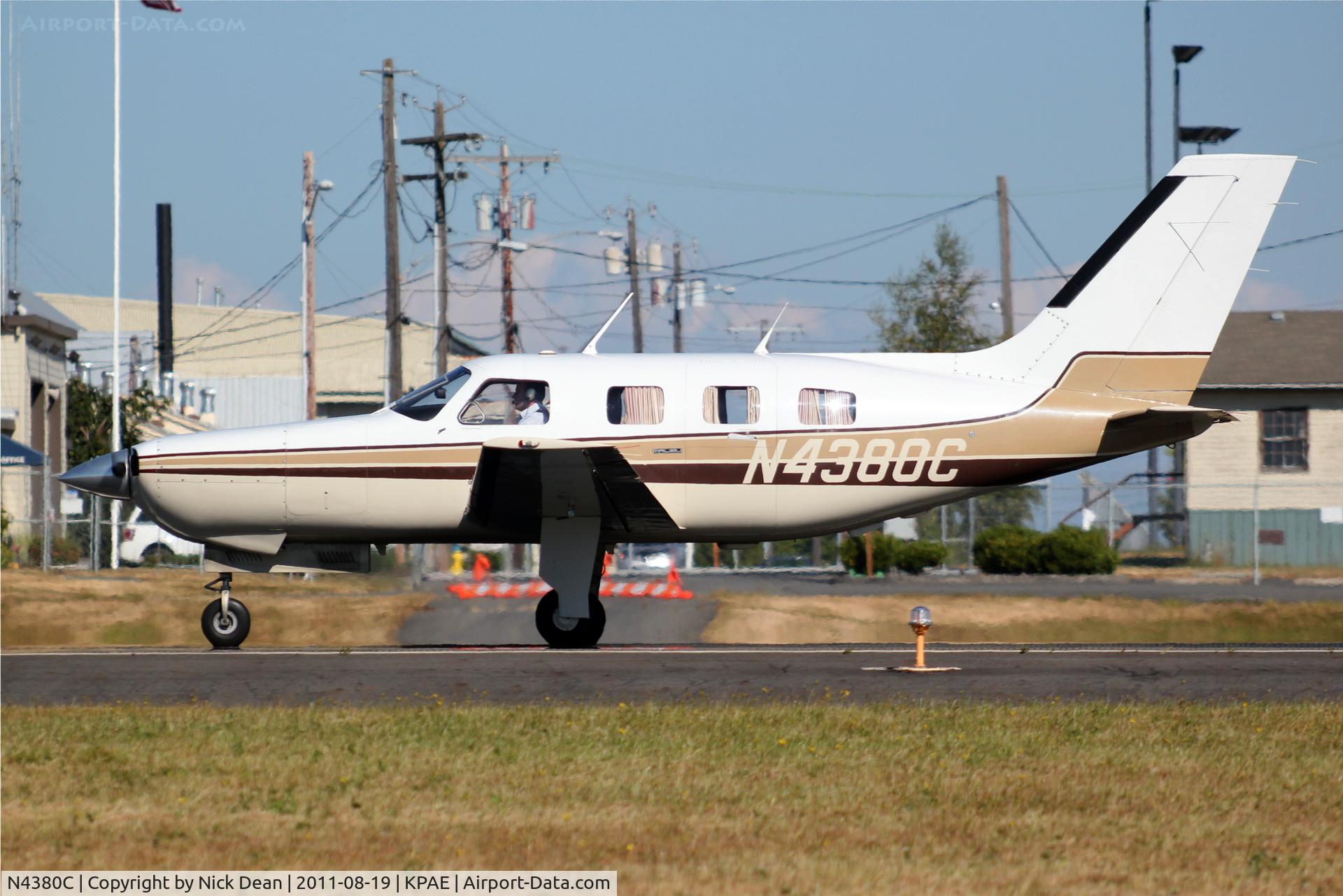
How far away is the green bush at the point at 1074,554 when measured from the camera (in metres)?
28.5

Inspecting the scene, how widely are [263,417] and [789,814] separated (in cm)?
6742

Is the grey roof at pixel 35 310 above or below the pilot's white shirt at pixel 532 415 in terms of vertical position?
above

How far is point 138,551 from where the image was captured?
130 ft

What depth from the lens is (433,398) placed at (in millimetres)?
14398

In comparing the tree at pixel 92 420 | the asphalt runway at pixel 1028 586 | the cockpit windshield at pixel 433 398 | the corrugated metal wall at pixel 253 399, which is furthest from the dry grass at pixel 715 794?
the corrugated metal wall at pixel 253 399

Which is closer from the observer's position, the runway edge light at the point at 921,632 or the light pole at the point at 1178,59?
the runway edge light at the point at 921,632

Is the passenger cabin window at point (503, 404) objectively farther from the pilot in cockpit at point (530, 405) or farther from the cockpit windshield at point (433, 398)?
the cockpit windshield at point (433, 398)

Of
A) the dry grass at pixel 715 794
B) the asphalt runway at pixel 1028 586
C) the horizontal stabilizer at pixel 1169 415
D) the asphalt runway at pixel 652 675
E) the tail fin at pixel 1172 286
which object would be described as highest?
the tail fin at pixel 1172 286

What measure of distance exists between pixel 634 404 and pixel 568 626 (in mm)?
2352

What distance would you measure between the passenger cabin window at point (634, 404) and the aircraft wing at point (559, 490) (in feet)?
1.43

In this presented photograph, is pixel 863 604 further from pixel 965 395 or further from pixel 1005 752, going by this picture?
pixel 1005 752

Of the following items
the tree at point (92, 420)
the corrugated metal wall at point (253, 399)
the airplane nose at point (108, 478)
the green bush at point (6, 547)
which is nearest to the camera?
the airplane nose at point (108, 478)

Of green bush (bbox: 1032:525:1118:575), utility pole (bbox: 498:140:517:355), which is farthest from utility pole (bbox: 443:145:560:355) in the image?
green bush (bbox: 1032:525:1118:575)

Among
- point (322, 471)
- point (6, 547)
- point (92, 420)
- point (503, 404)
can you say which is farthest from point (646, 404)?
point (92, 420)
